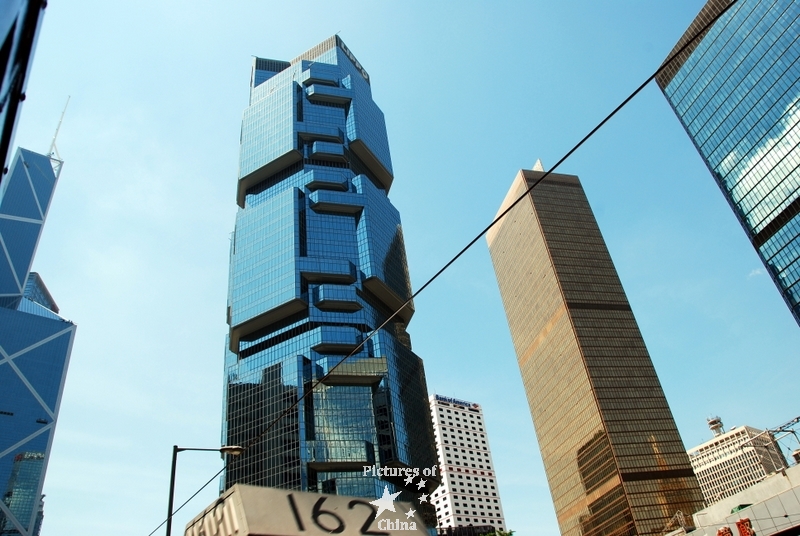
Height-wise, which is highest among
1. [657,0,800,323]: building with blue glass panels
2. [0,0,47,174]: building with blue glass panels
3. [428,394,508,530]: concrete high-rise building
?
[657,0,800,323]: building with blue glass panels

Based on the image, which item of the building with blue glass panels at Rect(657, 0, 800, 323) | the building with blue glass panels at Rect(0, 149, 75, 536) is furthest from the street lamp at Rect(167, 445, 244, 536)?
the building with blue glass panels at Rect(0, 149, 75, 536)

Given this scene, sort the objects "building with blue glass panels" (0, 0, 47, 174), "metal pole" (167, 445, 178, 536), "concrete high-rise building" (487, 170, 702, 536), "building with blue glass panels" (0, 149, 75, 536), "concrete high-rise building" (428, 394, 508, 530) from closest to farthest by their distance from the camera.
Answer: "building with blue glass panels" (0, 0, 47, 174) → "metal pole" (167, 445, 178, 536) → "concrete high-rise building" (487, 170, 702, 536) → "building with blue glass panels" (0, 149, 75, 536) → "concrete high-rise building" (428, 394, 508, 530)

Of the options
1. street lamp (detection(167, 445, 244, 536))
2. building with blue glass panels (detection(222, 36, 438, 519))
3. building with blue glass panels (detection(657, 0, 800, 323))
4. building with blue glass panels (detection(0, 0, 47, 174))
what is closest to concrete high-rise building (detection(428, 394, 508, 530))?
building with blue glass panels (detection(222, 36, 438, 519))

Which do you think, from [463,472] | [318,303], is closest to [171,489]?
[318,303]

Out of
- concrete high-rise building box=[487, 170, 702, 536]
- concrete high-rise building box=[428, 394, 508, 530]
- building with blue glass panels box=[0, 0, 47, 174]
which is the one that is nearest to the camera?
building with blue glass panels box=[0, 0, 47, 174]

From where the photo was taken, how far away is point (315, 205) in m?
116

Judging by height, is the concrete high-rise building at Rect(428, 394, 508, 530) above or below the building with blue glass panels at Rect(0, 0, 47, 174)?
above

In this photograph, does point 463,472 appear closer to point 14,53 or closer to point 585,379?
point 585,379

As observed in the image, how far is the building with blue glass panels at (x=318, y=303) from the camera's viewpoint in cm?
9594

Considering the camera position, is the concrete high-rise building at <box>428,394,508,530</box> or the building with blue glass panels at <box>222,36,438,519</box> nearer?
the building with blue glass panels at <box>222,36,438,519</box>

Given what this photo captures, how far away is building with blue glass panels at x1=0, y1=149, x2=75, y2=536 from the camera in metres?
144

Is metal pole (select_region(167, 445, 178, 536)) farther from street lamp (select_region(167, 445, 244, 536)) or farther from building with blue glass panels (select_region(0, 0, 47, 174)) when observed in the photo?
building with blue glass panels (select_region(0, 0, 47, 174))

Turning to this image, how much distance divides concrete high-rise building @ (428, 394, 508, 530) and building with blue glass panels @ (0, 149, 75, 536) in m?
99.6

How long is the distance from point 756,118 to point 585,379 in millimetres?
64897
